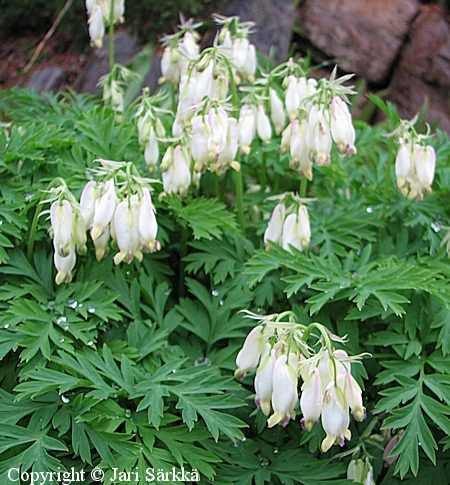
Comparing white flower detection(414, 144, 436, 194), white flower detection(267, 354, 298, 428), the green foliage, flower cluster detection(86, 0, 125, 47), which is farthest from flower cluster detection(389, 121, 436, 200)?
flower cluster detection(86, 0, 125, 47)

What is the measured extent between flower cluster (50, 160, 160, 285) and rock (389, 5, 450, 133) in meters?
5.09

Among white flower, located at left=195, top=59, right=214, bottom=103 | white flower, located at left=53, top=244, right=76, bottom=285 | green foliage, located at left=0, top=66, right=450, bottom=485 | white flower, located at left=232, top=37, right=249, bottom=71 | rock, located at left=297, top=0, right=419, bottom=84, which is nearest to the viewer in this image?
green foliage, located at left=0, top=66, right=450, bottom=485

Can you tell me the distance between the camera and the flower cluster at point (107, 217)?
7.07ft

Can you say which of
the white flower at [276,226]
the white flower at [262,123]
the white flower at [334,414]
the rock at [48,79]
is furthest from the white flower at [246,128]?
the rock at [48,79]

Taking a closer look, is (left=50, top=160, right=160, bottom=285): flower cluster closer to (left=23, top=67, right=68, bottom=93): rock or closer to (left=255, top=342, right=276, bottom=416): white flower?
(left=255, top=342, right=276, bottom=416): white flower

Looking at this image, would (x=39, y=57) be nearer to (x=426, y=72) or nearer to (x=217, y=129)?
(x=426, y=72)

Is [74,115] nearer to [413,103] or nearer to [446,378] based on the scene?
[446,378]

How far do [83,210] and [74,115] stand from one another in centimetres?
124

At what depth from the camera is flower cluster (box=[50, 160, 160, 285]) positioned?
2.16 metres

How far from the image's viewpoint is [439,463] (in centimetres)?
224

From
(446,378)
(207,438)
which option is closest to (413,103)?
(446,378)

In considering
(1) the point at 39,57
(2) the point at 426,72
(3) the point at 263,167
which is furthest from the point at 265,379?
(1) the point at 39,57

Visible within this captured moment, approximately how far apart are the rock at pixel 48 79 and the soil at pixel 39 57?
7cm

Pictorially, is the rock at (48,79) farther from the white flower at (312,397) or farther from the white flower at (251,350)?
the white flower at (312,397)
